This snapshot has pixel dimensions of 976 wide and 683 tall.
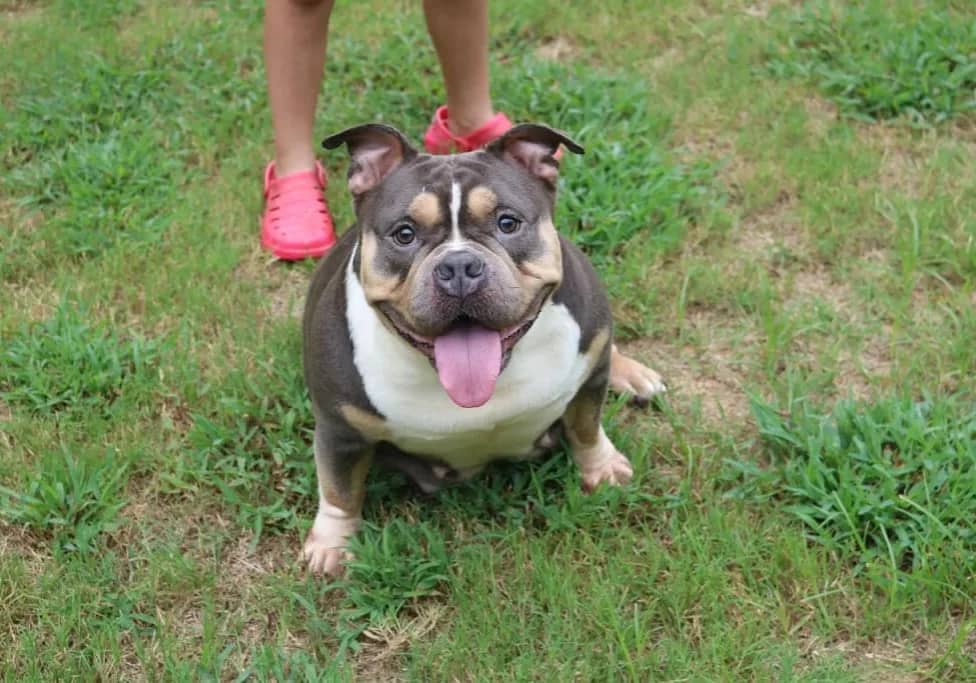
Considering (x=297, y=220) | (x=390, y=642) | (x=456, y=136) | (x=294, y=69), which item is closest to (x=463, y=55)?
(x=456, y=136)

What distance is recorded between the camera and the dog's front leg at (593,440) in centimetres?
294

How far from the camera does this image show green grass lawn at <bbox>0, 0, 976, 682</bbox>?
2.71m

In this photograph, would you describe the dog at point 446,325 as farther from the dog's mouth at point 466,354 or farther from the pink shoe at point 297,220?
the pink shoe at point 297,220

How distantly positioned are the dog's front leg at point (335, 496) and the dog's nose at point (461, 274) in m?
0.54

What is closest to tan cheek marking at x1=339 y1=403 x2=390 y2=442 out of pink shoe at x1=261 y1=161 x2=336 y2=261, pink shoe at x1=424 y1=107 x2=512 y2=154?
pink shoe at x1=261 y1=161 x2=336 y2=261

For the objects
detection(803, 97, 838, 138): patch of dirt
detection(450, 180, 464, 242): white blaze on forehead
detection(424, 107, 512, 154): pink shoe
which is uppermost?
detection(450, 180, 464, 242): white blaze on forehead

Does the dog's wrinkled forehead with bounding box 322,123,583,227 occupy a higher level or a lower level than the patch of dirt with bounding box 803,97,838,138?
higher

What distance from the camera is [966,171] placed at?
165 inches

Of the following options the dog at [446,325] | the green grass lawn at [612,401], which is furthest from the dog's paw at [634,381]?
the dog at [446,325]

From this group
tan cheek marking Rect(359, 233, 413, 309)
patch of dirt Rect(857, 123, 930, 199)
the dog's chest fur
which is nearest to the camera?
tan cheek marking Rect(359, 233, 413, 309)

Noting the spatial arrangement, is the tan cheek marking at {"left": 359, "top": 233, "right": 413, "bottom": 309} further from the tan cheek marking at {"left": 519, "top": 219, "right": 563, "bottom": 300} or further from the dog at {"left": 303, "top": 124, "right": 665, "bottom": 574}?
the tan cheek marking at {"left": 519, "top": 219, "right": 563, "bottom": 300}

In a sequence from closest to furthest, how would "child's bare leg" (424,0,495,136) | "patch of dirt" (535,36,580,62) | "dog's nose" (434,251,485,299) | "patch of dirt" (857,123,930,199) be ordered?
"dog's nose" (434,251,485,299), "child's bare leg" (424,0,495,136), "patch of dirt" (857,123,930,199), "patch of dirt" (535,36,580,62)

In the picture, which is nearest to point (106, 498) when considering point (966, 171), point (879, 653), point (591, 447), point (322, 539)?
Result: point (322, 539)

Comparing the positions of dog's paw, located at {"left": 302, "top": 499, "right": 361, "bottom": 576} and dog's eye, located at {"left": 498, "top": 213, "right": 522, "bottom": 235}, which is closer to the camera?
dog's eye, located at {"left": 498, "top": 213, "right": 522, "bottom": 235}
